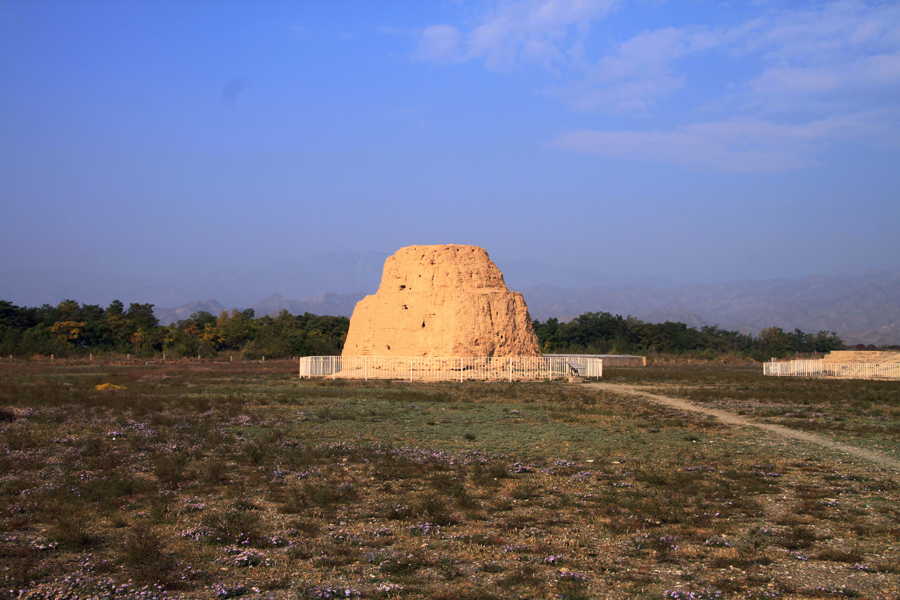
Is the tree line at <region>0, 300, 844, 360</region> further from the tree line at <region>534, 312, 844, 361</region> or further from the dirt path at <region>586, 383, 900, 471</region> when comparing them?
the dirt path at <region>586, 383, 900, 471</region>

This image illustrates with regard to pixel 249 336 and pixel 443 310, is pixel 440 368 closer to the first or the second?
pixel 443 310

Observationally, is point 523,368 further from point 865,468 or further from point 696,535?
point 696,535

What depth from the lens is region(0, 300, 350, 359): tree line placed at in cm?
5469

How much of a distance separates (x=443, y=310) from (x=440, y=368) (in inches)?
116

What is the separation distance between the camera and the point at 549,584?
5199 millimetres

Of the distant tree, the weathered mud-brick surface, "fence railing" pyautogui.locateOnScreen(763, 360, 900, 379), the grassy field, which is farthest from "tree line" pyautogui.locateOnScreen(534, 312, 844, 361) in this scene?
the grassy field

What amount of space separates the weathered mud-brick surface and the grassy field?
48.3 ft

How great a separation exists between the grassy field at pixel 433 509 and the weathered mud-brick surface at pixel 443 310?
14726 millimetres

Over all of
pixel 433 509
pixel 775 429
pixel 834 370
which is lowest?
pixel 775 429

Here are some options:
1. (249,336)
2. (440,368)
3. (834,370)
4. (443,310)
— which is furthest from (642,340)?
(440,368)

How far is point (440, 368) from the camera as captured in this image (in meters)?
30.0

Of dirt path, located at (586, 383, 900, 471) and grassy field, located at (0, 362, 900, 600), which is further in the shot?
dirt path, located at (586, 383, 900, 471)

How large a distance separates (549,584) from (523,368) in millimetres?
25639

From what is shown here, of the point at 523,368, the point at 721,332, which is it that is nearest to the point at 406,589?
the point at 523,368
